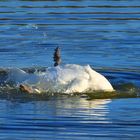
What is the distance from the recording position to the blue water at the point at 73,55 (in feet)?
36.2

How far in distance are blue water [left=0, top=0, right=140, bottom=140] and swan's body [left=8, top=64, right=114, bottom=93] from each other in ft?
0.63

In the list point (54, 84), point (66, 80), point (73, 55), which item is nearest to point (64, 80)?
point (66, 80)

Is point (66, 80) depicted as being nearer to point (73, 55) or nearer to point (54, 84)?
point (54, 84)

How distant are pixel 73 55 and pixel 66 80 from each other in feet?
15.1

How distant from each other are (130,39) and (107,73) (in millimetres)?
4246

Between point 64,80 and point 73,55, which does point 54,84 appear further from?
point 73,55

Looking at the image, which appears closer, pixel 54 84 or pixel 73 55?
pixel 54 84

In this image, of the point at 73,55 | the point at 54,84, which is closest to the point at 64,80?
the point at 54,84

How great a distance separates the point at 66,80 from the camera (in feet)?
43.9

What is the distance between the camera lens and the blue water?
1105 centimetres

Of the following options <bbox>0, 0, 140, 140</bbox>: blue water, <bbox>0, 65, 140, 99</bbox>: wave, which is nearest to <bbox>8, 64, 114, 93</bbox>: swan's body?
<bbox>0, 65, 140, 99</bbox>: wave

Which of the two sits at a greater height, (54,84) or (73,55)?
(73,55)

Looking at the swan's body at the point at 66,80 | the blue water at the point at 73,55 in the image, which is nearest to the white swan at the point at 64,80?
the swan's body at the point at 66,80

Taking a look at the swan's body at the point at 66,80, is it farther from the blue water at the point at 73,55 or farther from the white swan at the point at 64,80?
the blue water at the point at 73,55
